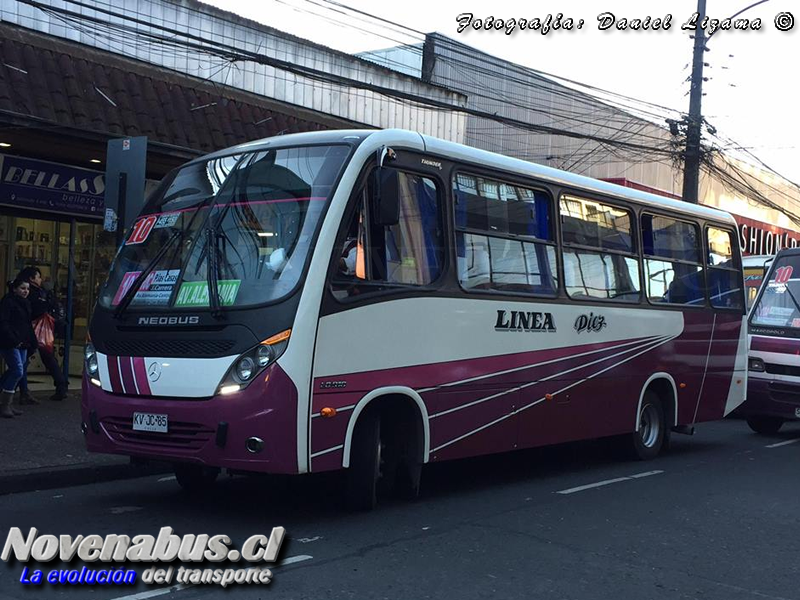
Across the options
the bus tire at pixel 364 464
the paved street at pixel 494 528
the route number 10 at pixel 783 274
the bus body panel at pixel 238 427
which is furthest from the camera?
the route number 10 at pixel 783 274

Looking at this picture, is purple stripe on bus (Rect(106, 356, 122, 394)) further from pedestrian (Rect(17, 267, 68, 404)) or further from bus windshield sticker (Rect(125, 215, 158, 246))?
pedestrian (Rect(17, 267, 68, 404))

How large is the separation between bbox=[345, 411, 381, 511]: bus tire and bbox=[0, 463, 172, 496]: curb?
2.85m

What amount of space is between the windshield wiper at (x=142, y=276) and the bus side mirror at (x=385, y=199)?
5.23 feet

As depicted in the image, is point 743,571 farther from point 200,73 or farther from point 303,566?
point 200,73

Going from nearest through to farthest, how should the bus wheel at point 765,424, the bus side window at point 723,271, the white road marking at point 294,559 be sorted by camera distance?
the white road marking at point 294,559
the bus side window at point 723,271
the bus wheel at point 765,424

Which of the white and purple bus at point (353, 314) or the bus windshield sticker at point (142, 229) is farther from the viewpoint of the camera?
the bus windshield sticker at point (142, 229)

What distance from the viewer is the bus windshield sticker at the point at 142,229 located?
26.8ft

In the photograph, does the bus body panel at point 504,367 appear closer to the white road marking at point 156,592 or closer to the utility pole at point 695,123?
the white road marking at point 156,592

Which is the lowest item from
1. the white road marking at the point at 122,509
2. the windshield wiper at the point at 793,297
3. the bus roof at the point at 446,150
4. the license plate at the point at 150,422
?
the white road marking at the point at 122,509

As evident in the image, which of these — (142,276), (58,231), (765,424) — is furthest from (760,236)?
(142,276)

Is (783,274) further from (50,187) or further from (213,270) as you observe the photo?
(50,187)

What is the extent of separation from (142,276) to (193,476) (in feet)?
6.44

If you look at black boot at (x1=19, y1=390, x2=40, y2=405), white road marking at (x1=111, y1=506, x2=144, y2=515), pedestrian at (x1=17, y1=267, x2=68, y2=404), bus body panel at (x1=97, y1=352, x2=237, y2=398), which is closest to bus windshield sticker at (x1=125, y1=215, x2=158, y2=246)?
bus body panel at (x1=97, y1=352, x2=237, y2=398)

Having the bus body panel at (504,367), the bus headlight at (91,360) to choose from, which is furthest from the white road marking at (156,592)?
the bus headlight at (91,360)
